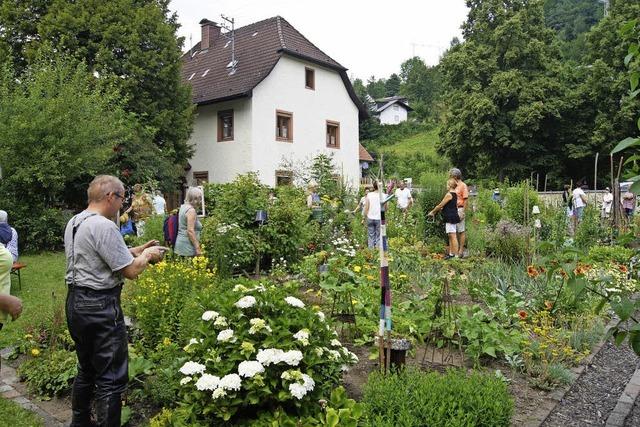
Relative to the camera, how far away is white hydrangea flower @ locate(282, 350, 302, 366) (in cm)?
290

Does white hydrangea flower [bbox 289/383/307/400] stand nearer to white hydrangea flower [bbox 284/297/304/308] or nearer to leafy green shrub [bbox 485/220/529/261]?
white hydrangea flower [bbox 284/297/304/308]

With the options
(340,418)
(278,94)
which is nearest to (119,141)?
(278,94)

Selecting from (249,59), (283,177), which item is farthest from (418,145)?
(283,177)

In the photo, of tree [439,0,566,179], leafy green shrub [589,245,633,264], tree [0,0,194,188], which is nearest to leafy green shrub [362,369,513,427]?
leafy green shrub [589,245,633,264]

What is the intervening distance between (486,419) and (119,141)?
14863 millimetres

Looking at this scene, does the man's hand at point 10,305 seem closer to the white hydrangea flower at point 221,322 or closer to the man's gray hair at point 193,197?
the white hydrangea flower at point 221,322

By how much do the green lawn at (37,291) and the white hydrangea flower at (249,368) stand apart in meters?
3.16

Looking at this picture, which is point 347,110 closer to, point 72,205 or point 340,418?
point 72,205

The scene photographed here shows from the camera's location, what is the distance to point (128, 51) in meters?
19.4

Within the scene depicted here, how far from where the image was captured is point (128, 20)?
1914 cm

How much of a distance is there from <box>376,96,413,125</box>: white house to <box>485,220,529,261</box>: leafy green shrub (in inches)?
2363

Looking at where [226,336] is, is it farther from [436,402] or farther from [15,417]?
[15,417]

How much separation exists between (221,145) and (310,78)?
5.43 m

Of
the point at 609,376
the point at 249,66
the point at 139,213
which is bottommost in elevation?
the point at 609,376
